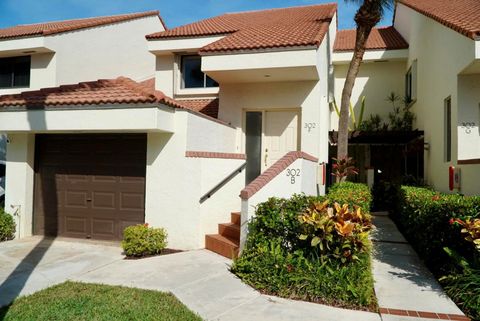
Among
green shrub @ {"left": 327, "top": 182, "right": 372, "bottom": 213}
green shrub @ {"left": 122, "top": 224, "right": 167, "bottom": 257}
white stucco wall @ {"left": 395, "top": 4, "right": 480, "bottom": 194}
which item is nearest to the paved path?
green shrub @ {"left": 327, "top": 182, "right": 372, "bottom": 213}

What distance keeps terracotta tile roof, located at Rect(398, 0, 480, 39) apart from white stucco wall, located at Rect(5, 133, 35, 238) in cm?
1173

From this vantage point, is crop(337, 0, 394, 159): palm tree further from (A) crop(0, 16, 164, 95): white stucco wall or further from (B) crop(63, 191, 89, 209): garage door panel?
(A) crop(0, 16, 164, 95): white stucco wall

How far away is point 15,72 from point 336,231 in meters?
18.4

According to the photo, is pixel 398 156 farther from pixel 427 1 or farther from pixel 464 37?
pixel 464 37

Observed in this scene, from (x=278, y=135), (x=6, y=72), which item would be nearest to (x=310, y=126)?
(x=278, y=135)

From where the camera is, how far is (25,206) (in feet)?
34.2

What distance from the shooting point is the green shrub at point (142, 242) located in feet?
27.7

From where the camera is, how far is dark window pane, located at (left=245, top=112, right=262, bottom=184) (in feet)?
38.7

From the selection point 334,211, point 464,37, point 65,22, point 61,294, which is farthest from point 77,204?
point 65,22

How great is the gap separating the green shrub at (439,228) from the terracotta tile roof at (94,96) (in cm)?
603

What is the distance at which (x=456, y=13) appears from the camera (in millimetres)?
10633

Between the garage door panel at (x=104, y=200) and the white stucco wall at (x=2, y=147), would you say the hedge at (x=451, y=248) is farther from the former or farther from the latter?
the white stucco wall at (x=2, y=147)

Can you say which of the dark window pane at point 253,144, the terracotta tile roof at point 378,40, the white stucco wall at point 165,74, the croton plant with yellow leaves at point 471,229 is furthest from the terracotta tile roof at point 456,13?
the white stucco wall at point 165,74

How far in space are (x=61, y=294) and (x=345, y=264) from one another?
15.5 ft
